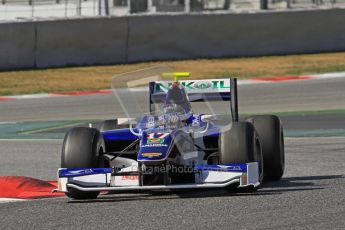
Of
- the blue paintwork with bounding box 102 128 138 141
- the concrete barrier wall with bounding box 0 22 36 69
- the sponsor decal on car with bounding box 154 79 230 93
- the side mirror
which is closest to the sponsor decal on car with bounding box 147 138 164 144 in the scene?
the blue paintwork with bounding box 102 128 138 141

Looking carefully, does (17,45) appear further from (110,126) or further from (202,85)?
→ (202,85)

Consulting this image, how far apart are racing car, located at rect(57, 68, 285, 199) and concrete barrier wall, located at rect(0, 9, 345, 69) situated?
52.2ft

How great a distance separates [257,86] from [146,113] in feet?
46.2

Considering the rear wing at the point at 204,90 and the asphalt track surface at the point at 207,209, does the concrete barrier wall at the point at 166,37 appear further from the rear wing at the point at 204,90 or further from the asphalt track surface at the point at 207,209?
the asphalt track surface at the point at 207,209

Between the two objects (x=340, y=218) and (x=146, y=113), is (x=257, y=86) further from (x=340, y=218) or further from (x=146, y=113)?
(x=340, y=218)

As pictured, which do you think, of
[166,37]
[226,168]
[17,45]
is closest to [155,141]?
[226,168]

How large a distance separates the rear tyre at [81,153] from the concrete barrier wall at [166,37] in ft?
54.8

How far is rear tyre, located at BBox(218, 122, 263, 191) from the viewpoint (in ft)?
35.5

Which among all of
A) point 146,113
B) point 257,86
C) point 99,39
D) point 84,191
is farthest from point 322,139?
point 99,39

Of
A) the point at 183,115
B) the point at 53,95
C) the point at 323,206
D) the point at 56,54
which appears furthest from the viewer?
the point at 56,54

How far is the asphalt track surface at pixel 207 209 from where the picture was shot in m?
9.13

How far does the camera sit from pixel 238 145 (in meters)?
10.8

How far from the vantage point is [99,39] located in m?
28.4

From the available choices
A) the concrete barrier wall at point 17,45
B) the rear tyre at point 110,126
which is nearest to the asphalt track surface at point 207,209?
the rear tyre at point 110,126
